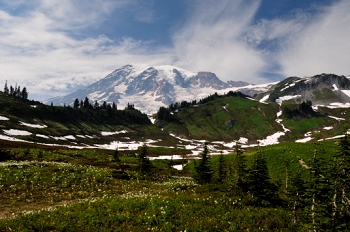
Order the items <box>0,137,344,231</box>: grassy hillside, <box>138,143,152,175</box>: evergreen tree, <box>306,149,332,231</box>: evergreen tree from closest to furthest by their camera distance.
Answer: <box>306,149,332,231</box>: evergreen tree, <box>0,137,344,231</box>: grassy hillside, <box>138,143,152,175</box>: evergreen tree

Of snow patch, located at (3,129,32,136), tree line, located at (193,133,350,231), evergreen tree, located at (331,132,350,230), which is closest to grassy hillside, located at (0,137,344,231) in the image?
tree line, located at (193,133,350,231)

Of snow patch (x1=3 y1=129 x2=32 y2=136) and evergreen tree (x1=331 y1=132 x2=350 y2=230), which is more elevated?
snow patch (x1=3 y1=129 x2=32 y2=136)

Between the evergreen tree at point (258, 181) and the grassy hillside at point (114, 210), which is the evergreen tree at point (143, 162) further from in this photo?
the evergreen tree at point (258, 181)

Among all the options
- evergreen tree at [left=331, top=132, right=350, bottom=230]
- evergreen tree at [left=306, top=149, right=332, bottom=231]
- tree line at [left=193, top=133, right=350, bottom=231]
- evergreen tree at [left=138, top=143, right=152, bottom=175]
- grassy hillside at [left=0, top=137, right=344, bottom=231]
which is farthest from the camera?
evergreen tree at [left=138, top=143, right=152, bottom=175]

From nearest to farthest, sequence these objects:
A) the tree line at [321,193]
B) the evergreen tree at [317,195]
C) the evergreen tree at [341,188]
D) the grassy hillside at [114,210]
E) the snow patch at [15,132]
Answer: the evergreen tree at [341,188] → the tree line at [321,193] → the evergreen tree at [317,195] → the grassy hillside at [114,210] → the snow patch at [15,132]

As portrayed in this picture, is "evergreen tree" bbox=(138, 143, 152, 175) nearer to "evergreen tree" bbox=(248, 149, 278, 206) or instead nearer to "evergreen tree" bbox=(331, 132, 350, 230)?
"evergreen tree" bbox=(248, 149, 278, 206)

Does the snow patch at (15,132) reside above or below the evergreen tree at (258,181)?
above

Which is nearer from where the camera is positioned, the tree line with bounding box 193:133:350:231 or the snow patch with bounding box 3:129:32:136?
the tree line with bounding box 193:133:350:231

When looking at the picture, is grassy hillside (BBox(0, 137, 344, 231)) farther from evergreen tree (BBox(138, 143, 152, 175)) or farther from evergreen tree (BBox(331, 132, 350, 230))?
evergreen tree (BBox(138, 143, 152, 175))

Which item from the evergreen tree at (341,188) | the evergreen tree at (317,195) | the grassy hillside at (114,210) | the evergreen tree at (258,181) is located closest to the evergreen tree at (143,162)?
the grassy hillside at (114,210)


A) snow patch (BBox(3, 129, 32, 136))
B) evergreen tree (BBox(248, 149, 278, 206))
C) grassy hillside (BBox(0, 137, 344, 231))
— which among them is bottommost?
grassy hillside (BBox(0, 137, 344, 231))

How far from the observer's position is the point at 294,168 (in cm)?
5016

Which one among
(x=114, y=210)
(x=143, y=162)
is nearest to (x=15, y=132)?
(x=143, y=162)

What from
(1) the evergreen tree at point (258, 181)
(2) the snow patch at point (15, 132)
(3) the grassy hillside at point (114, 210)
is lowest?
(3) the grassy hillside at point (114, 210)
